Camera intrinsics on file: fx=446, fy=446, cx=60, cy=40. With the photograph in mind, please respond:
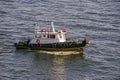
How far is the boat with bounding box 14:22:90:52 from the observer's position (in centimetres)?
8050

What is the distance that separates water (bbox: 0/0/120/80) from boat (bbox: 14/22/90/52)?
1.32 m

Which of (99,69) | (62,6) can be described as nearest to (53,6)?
(62,6)

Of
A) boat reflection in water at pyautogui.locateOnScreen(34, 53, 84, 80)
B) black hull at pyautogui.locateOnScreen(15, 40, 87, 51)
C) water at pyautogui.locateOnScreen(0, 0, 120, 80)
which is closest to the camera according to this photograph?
boat reflection in water at pyautogui.locateOnScreen(34, 53, 84, 80)

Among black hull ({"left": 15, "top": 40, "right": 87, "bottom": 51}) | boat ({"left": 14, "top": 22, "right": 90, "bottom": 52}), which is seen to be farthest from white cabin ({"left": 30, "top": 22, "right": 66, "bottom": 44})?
black hull ({"left": 15, "top": 40, "right": 87, "bottom": 51})

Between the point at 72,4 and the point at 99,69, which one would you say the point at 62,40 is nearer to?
the point at 99,69

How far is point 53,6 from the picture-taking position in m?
122

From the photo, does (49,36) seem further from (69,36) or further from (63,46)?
(69,36)

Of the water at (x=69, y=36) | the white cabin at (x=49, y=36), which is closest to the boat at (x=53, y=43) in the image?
the white cabin at (x=49, y=36)

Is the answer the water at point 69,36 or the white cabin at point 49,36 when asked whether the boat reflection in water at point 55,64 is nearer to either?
the water at point 69,36

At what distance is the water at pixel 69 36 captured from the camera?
7212cm

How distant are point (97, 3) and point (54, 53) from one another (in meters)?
49.2

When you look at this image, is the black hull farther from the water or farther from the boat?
the water

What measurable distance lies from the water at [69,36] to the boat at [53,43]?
4.33ft

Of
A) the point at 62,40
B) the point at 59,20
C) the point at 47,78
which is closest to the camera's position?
the point at 47,78
